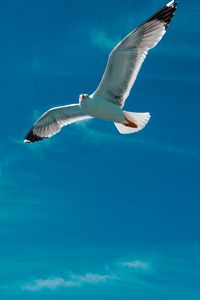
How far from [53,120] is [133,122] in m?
3.07

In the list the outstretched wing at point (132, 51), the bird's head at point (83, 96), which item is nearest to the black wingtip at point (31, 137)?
the bird's head at point (83, 96)

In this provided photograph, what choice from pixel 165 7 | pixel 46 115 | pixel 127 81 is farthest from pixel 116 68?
pixel 46 115

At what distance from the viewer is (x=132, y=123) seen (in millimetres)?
17906

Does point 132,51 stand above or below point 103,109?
above

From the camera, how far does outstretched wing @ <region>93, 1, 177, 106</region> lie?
666 inches

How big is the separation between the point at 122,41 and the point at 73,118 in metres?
3.57

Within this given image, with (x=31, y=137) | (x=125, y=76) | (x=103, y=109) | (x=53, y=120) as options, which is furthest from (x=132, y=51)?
(x=31, y=137)

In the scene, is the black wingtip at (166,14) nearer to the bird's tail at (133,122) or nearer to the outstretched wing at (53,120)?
the bird's tail at (133,122)

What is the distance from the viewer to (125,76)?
17.5 metres

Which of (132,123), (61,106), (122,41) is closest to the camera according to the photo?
(122,41)

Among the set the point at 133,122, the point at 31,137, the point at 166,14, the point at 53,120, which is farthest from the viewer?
the point at 31,137

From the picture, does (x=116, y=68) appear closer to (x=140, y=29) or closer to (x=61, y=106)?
(x=140, y=29)

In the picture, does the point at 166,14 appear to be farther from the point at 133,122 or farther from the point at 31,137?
the point at 31,137

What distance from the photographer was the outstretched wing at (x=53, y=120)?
1956 centimetres
